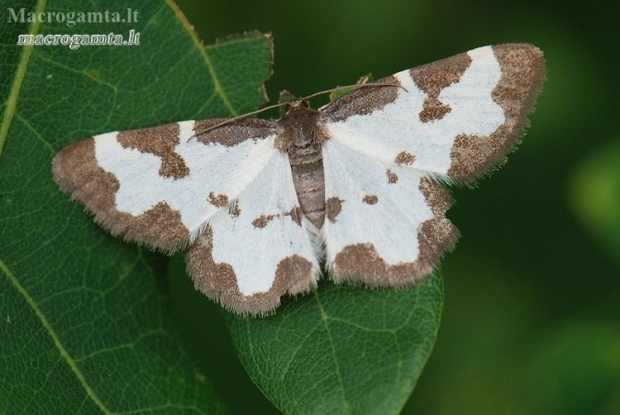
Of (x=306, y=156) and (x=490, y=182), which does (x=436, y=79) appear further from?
(x=490, y=182)

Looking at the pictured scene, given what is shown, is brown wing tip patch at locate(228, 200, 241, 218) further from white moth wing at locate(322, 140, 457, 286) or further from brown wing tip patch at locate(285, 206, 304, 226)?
white moth wing at locate(322, 140, 457, 286)

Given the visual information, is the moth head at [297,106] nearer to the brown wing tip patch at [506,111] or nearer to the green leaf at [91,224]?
the green leaf at [91,224]

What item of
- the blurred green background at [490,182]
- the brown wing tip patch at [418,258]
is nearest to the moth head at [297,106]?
the brown wing tip patch at [418,258]

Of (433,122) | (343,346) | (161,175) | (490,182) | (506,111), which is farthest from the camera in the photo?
(490,182)

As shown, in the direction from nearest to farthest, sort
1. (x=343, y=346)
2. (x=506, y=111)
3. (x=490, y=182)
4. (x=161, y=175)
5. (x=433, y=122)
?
(x=343, y=346), (x=506, y=111), (x=433, y=122), (x=161, y=175), (x=490, y=182)

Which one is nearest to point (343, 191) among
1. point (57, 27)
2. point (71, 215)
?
point (71, 215)

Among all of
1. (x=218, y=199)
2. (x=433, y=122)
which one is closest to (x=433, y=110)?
(x=433, y=122)
